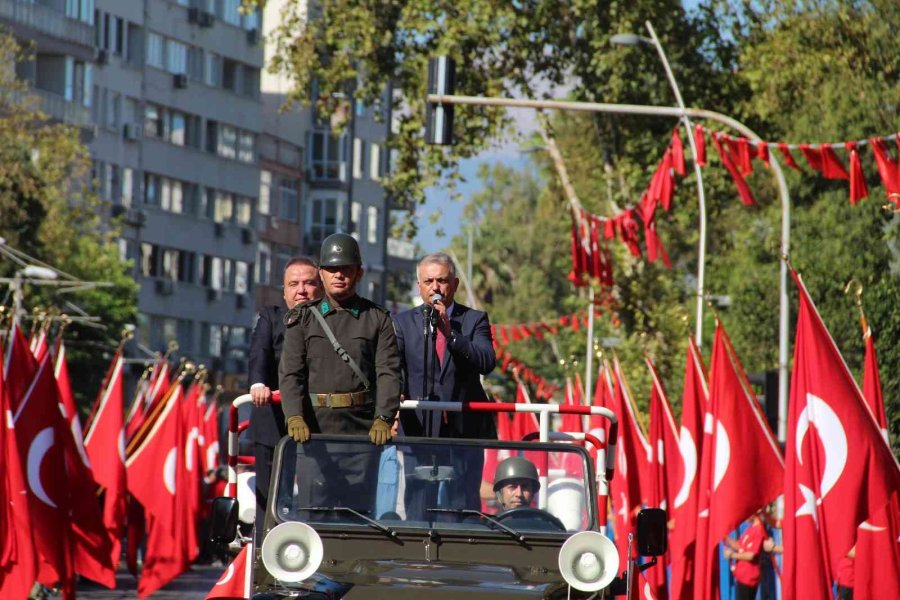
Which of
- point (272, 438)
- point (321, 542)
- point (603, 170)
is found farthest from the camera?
point (603, 170)

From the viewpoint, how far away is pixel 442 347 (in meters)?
11.0

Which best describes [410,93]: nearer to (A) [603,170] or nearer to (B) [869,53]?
(A) [603,170]

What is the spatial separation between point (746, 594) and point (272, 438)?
32.2 feet

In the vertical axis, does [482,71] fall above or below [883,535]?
above

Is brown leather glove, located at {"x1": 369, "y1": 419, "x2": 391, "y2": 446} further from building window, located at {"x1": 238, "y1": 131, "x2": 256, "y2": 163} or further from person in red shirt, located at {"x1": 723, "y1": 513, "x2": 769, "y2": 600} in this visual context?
building window, located at {"x1": 238, "y1": 131, "x2": 256, "y2": 163}

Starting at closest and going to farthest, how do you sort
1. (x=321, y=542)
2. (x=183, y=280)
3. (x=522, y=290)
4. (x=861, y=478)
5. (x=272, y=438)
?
(x=321, y=542) < (x=272, y=438) < (x=861, y=478) < (x=183, y=280) < (x=522, y=290)

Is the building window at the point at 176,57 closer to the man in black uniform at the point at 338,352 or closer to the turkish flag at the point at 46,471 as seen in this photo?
the turkish flag at the point at 46,471

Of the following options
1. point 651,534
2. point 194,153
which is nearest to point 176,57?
point 194,153

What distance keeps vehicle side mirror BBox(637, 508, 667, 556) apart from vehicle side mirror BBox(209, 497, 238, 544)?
1.74m

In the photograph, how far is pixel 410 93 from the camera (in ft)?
135

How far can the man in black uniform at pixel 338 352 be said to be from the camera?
1004cm

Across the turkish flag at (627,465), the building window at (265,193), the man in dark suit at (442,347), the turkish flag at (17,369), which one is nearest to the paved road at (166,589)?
the turkish flag at (17,369)

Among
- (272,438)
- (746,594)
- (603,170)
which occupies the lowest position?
(746,594)

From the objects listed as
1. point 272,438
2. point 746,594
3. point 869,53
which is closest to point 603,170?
point 869,53
